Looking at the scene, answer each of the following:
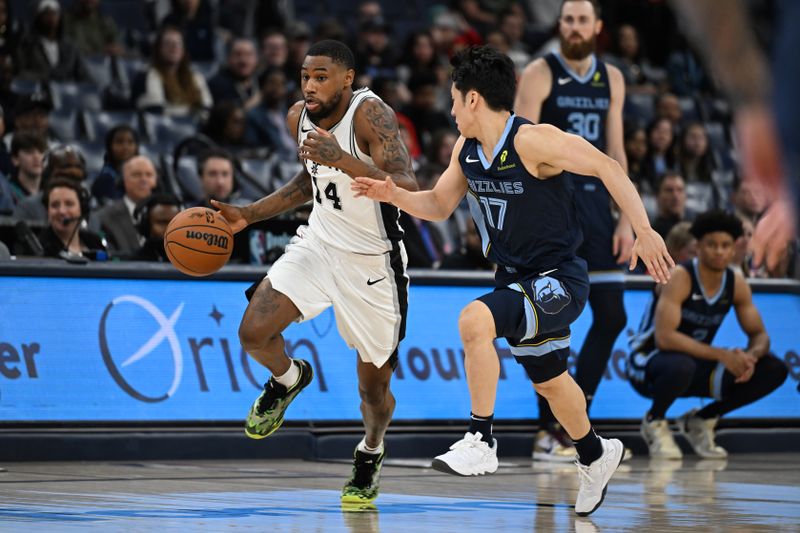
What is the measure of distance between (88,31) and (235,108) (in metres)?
2.58

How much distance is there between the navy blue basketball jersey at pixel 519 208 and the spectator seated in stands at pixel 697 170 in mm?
8568

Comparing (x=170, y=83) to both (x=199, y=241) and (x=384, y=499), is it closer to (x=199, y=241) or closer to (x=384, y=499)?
(x=199, y=241)

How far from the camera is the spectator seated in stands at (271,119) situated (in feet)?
44.4

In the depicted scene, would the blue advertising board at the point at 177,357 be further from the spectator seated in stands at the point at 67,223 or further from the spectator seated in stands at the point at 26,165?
the spectator seated in stands at the point at 26,165

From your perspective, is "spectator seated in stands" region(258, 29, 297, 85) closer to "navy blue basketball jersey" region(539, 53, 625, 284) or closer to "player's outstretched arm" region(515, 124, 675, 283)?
"navy blue basketball jersey" region(539, 53, 625, 284)

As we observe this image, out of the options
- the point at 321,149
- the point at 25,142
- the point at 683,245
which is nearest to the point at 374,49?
the point at 25,142

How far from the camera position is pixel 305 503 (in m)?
6.34

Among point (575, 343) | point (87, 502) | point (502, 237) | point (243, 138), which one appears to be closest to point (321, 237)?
point (502, 237)

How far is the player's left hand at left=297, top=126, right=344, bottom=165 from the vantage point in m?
6.05

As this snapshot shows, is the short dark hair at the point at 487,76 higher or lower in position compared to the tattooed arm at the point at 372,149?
higher

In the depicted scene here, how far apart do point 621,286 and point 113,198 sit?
4.55 m

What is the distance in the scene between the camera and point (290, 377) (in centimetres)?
668

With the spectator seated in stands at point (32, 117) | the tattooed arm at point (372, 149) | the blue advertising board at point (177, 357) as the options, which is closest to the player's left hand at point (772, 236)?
the tattooed arm at point (372, 149)

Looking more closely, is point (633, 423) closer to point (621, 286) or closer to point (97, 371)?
point (621, 286)
